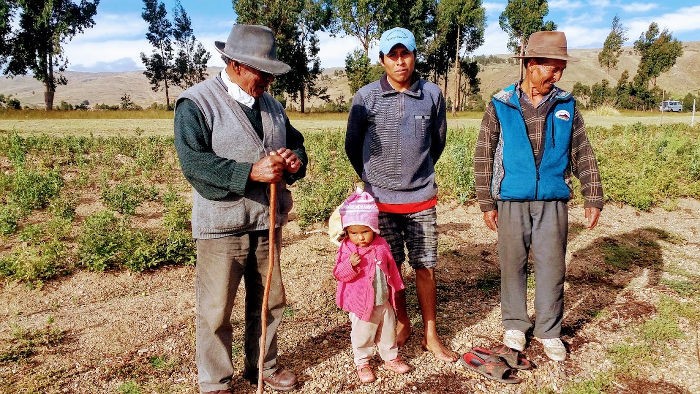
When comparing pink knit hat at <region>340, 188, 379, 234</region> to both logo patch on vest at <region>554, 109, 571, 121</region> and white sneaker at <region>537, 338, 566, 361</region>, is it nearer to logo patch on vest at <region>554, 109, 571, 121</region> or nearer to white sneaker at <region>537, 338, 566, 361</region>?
logo patch on vest at <region>554, 109, 571, 121</region>

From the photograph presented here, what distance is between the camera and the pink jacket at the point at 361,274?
9.40 ft

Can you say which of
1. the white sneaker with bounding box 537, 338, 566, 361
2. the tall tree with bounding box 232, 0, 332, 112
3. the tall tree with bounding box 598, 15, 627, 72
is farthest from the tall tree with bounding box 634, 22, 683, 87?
the white sneaker with bounding box 537, 338, 566, 361

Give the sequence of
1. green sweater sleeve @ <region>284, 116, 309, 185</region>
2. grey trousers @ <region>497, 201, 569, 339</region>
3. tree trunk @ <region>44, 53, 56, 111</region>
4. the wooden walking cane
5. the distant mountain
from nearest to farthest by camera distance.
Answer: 1. the wooden walking cane
2. green sweater sleeve @ <region>284, 116, 309, 185</region>
3. grey trousers @ <region>497, 201, 569, 339</region>
4. tree trunk @ <region>44, 53, 56, 111</region>
5. the distant mountain

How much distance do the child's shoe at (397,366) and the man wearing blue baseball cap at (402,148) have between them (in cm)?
30

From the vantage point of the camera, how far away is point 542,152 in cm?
315

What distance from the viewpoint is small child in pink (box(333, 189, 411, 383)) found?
284cm

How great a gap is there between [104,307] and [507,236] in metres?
3.32

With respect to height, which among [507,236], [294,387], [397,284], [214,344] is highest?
[507,236]

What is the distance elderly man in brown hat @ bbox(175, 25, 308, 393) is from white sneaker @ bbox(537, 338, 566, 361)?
1883 millimetres

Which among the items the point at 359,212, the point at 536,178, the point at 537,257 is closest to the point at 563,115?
the point at 536,178

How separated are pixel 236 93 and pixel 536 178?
1.96m

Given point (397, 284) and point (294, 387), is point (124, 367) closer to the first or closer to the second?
point (294, 387)

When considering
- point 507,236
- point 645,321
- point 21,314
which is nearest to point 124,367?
point 21,314

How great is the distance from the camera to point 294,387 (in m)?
2.94
